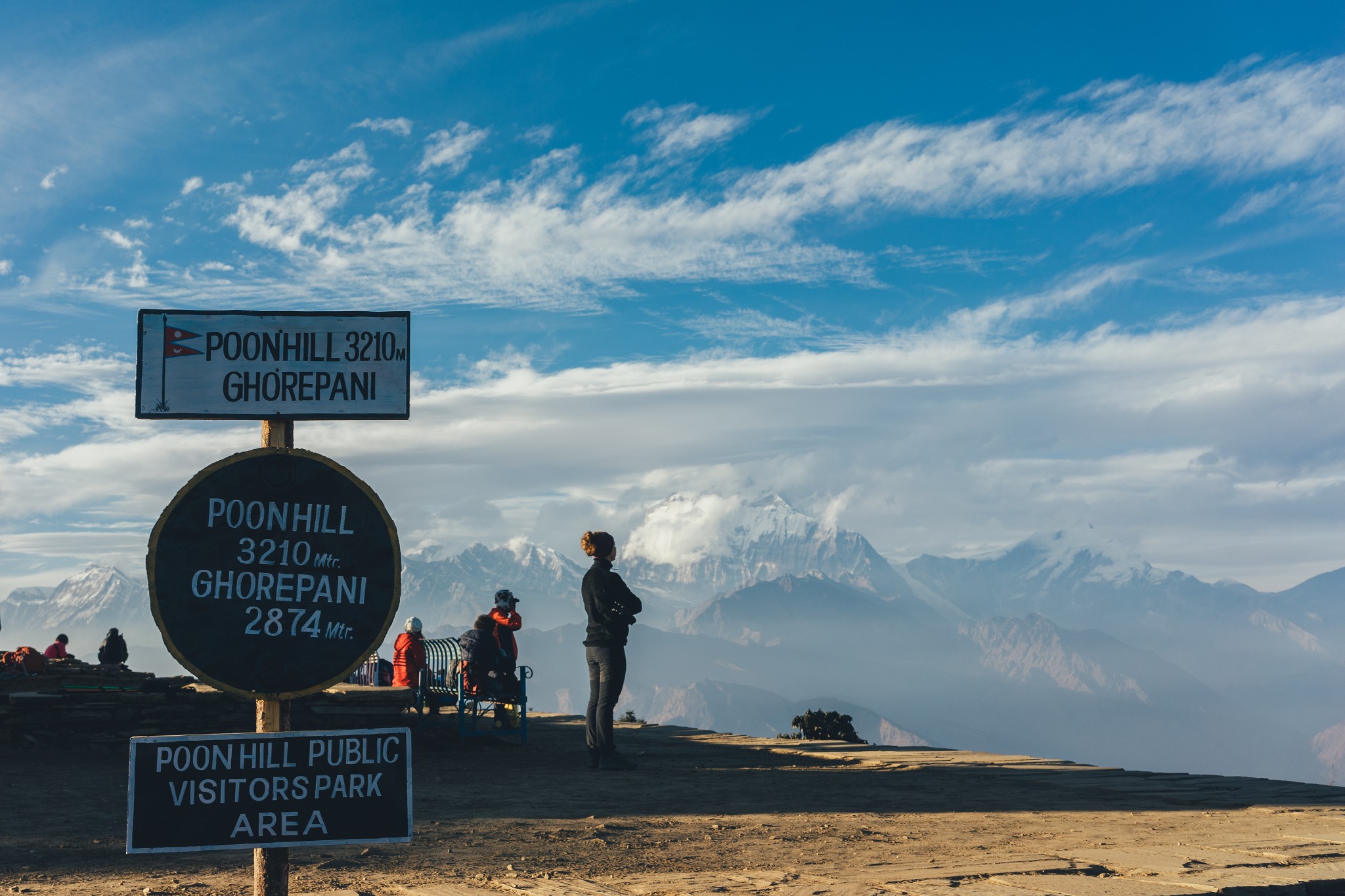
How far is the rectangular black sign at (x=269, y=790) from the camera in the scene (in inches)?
149

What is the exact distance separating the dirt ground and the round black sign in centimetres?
199

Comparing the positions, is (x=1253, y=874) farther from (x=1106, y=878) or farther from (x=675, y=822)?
(x=675, y=822)

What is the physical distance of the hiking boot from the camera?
11.0 m

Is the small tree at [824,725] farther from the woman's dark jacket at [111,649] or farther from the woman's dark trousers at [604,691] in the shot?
the woman's dark jacket at [111,649]

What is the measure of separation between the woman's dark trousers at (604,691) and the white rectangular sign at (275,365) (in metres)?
6.74

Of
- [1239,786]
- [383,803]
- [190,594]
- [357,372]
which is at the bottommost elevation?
[1239,786]

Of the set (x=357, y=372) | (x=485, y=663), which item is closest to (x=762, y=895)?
(x=357, y=372)

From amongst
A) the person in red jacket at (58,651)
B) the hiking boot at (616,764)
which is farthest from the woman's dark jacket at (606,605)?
the person in red jacket at (58,651)

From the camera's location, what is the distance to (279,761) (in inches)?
155

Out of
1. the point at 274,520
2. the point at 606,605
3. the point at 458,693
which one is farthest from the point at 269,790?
the point at 458,693

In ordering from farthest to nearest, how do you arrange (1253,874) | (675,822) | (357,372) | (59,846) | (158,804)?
(675,822) < (59,846) < (1253,874) < (357,372) < (158,804)

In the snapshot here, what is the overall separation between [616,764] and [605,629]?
1.50 metres

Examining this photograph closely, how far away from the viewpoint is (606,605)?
34.4 feet

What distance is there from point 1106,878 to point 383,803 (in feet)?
11.5
